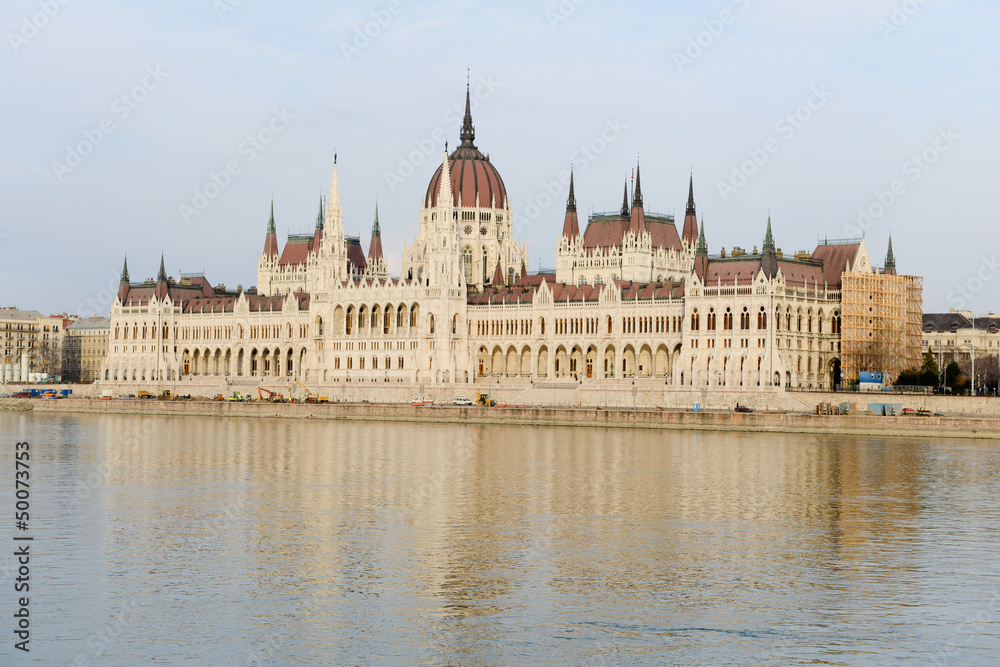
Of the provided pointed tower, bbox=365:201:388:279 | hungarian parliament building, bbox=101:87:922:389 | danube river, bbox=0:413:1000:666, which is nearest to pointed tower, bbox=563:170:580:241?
hungarian parliament building, bbox=101:87:922:389

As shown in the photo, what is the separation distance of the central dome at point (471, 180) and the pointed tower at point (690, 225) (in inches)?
888

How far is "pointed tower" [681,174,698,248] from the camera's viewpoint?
152 meters

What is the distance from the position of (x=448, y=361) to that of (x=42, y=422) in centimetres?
4297

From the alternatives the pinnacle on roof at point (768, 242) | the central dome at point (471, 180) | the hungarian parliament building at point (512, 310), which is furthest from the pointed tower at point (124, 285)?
the pinnacle on roof at point (768, 242)

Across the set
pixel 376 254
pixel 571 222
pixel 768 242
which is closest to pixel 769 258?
pixel 768 242

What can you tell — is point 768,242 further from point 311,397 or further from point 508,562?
point 508,562

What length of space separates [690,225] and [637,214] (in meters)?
9.28

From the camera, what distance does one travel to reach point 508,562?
36.2 meters

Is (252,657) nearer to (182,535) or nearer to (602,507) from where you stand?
(182,535)

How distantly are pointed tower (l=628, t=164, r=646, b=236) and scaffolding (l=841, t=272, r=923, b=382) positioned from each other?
2988cm

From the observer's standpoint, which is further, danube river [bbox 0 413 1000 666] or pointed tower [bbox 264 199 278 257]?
pointed tower [bbox 264 199 278 257]

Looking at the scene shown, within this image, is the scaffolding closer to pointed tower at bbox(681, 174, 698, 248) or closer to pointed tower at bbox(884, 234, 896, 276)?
pointed tower at bbox(884, 234, 896, 276)

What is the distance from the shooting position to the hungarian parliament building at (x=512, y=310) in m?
119

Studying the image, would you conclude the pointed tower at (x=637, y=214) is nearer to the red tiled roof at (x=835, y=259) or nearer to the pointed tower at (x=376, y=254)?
the red tiled roof at (x=835, y=259)
